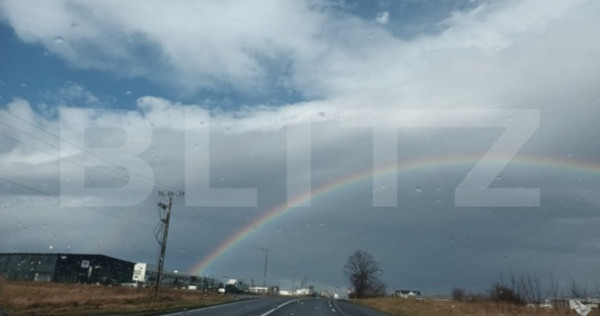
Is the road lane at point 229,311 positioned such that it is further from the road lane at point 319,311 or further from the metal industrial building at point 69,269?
the metal industrial building at point 69,269

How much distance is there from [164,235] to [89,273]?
82.6 meters

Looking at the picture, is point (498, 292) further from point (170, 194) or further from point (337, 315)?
point (170, 194)

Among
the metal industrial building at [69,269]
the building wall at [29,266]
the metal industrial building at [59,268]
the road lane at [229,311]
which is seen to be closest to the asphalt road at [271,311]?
the road lane at [229,311]

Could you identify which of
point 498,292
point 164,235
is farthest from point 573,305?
point 164,235

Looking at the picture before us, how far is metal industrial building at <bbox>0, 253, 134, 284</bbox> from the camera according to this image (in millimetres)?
118375

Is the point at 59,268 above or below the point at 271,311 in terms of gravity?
above

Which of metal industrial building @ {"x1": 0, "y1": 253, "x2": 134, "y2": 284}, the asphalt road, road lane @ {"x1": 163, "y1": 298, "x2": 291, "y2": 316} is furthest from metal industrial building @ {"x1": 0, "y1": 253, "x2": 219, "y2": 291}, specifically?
road lane @ {"x1": 163, "y1": 298, "x2": 291, "y2": 316}

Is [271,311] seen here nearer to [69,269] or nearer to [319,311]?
[319,311]

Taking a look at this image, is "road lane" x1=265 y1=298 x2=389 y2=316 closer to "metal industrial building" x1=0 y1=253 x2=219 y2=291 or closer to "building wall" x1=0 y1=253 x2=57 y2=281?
"metal industrial building" x1=0 y1=253 x2=219 y2=291

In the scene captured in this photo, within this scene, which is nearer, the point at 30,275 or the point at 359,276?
the point at 30,275

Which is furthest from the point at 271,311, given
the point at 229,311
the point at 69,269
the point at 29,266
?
the point at 29,266

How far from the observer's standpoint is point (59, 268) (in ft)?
392

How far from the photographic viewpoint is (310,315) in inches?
1237

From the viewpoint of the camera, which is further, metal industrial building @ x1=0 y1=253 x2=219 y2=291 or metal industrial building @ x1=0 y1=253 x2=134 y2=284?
metal industrial building @ x1=0 y1=253 x2=134 y2=284
